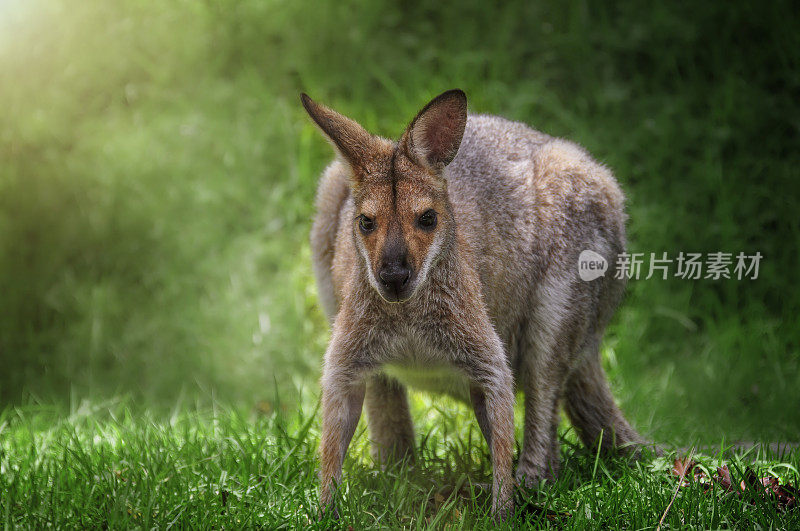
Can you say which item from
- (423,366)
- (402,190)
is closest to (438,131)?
(402,190)

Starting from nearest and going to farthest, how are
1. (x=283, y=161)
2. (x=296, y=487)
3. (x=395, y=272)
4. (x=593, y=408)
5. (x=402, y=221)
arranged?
(x=395, y=272) → (x=402, y=221) → (x=296, y=487) → (x=593, y=408) → (x=283, y=161)

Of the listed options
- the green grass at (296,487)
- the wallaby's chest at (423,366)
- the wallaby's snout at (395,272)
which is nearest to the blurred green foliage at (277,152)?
the green grass at (296,487)

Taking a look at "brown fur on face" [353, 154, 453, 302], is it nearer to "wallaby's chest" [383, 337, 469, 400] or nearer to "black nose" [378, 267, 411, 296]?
"black nose" [378, 267, 411, 296]

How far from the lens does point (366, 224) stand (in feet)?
11.6

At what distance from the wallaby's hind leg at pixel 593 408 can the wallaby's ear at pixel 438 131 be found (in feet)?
4.59

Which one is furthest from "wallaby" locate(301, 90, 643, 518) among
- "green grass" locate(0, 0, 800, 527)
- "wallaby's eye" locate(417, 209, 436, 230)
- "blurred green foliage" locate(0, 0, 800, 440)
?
"blurred green foliage" locate(0, 0, 800, 440)

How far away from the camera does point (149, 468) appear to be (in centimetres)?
408

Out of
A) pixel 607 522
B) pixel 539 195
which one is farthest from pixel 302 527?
pixel 539 195

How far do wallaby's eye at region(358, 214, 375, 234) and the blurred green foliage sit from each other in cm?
293

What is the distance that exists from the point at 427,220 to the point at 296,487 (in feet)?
4.35

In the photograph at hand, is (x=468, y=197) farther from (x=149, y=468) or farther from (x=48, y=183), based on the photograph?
(x=48, y=183)

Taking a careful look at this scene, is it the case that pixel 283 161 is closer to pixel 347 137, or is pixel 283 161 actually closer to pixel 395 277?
pixel 347 137

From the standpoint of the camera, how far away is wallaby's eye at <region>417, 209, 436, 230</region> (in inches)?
139

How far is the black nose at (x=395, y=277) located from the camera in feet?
11.0
